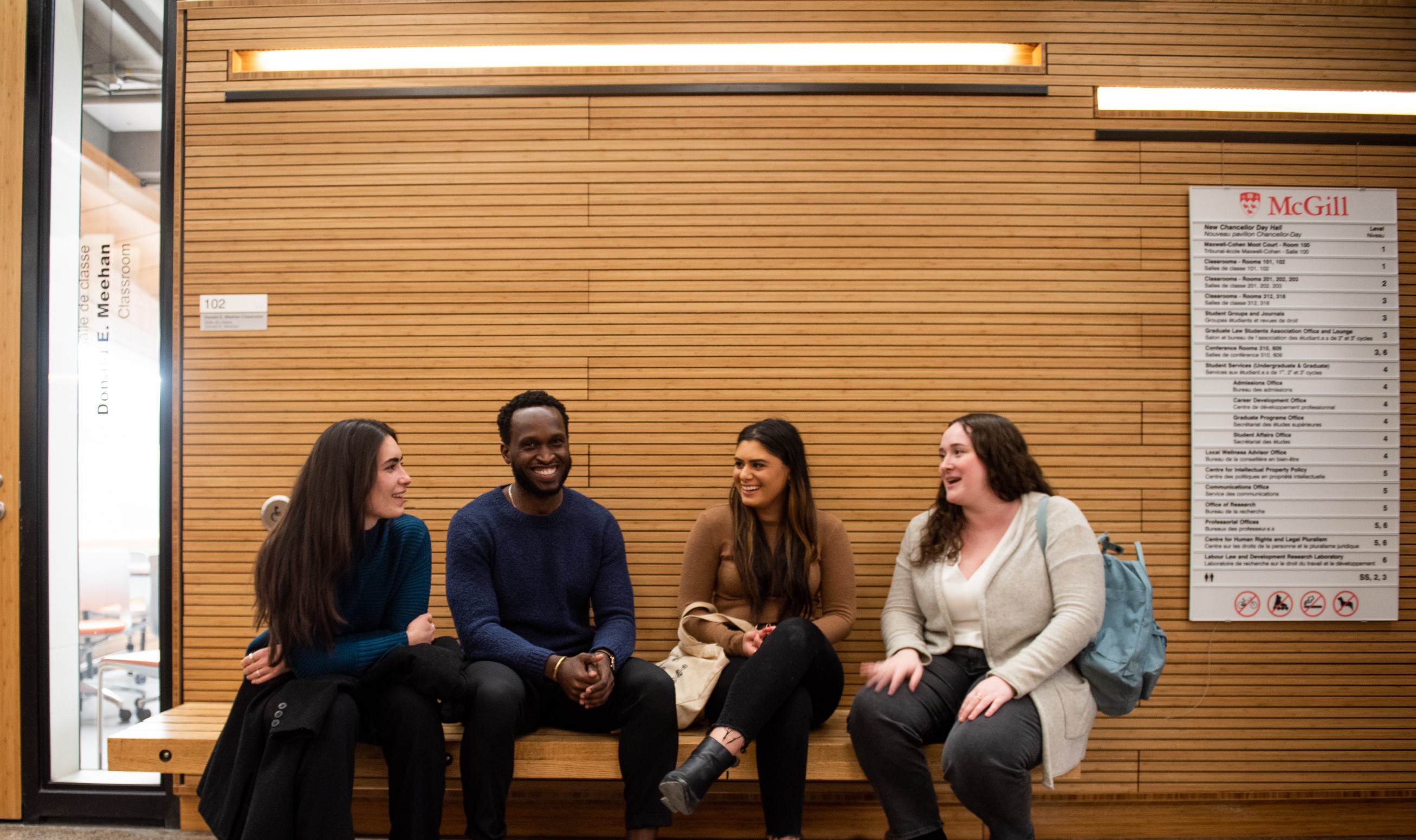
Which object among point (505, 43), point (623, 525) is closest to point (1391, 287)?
point (623, 525)

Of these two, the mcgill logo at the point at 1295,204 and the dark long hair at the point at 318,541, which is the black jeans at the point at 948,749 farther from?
the mcgill logo at the point at 1295,204

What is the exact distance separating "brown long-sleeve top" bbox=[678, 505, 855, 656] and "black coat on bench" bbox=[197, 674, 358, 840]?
1173 millimetres

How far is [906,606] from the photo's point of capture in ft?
9.43

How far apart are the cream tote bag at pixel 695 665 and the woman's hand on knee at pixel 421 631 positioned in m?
0.76

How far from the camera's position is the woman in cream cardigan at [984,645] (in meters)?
2.43

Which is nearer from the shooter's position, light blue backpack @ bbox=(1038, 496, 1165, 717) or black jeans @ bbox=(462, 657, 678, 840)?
black jeans @ bbox=(462, 657, 678, 840)

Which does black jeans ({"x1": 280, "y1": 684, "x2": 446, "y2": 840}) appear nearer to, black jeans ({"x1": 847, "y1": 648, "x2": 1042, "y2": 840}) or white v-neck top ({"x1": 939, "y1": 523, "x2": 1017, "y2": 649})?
black jeans ({"x1": 847, "y1": 648, "x2": 1042, "y2": 840})

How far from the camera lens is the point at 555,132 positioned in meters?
3.39

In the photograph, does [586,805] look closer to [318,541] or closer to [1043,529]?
[318,541]

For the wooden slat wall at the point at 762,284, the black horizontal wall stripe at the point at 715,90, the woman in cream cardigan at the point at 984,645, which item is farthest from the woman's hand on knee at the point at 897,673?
the black horizontal wall stripe at the point at 715,90

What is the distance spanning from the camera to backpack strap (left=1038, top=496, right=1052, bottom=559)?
8.77 ft

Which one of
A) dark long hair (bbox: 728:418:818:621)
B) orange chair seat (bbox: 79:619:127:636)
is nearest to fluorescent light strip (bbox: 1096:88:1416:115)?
dark long hair (bbox: 728:418:818:621)

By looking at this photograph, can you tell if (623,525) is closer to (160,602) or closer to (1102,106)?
(160,602)

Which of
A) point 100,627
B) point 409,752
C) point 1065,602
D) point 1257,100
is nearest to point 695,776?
point 409,752
